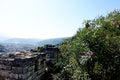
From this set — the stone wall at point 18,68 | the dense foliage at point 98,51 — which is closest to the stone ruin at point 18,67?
the stone wall at point 18,68

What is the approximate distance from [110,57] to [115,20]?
4.54ft

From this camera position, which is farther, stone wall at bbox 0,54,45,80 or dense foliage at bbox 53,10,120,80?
dense foliage at bbox 53,10,120,80

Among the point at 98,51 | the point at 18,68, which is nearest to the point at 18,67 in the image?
the point at 18,68

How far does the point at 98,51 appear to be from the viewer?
21.7 feet

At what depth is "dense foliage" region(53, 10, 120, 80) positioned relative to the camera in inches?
260

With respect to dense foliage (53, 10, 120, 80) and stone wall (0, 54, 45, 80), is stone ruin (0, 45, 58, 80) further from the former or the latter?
dense foliage (53, 10, 120, 80)

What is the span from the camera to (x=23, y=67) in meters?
5.98

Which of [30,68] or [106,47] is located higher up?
[106,47]

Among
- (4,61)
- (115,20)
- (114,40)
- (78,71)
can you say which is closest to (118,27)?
(115,20)

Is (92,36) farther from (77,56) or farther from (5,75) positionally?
(5,75)

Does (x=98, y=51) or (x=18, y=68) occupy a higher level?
(x=98, y=51)

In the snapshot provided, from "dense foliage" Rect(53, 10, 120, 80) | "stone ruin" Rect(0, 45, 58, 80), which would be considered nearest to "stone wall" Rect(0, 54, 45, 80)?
"stone ruin" Rect(0, 45, 58, 80)

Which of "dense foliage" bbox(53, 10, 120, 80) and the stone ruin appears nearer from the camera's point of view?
the stone ruin

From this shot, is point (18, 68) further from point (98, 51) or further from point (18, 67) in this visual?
point (98, 51)
